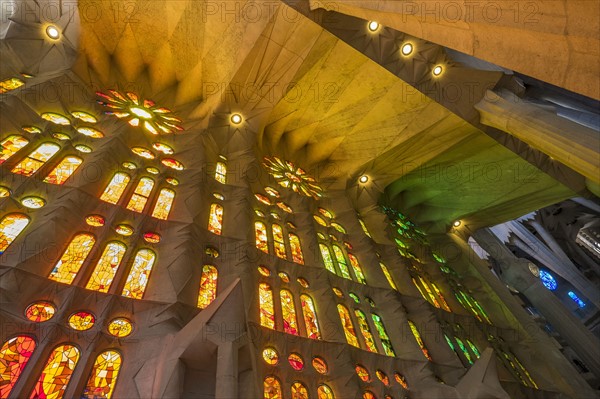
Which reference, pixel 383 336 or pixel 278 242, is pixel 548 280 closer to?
pixel 383 336

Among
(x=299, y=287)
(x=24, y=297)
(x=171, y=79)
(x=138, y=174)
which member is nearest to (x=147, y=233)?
(x=138, y=174)

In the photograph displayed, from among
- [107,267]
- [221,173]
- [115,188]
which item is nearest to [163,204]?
[115,188]

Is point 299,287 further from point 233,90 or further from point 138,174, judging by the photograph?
point 233,90

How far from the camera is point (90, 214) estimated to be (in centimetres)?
798

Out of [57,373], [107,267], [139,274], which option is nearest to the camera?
[57,373]

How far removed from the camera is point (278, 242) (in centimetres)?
1106

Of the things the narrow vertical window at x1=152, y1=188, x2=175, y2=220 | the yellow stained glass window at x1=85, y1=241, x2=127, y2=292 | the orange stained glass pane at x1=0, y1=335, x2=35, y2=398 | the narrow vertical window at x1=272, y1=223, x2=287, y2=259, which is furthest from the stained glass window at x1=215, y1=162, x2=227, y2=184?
the orange stained glass pane at x1=0, y1=335, x2=35, y2=398

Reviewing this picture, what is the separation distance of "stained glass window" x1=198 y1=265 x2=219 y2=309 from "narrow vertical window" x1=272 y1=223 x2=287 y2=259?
90.5 inches

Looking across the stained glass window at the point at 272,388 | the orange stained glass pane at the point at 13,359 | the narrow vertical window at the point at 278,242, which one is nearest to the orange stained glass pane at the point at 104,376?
the orange stained glass pane at the point at 13,359

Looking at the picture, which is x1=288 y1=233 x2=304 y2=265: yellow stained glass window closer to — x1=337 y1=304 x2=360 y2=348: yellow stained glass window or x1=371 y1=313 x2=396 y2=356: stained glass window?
x1=337 y1=304 x2=360 y2=348: yellow stained glass window

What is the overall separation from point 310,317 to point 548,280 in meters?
18.6

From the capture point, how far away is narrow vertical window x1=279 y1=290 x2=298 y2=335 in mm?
8273

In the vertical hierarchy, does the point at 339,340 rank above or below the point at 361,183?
below

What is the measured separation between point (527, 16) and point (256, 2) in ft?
27.8
